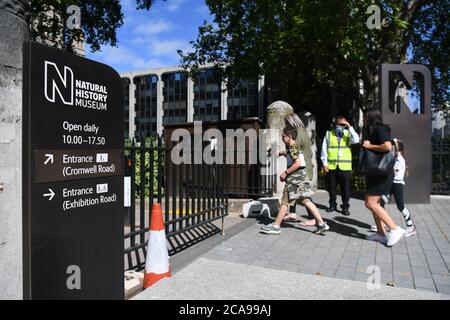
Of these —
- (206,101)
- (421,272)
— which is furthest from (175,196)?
(206,101)

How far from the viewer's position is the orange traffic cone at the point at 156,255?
3.32 meters

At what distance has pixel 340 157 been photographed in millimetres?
7152

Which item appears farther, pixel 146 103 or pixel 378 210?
pixel 146 103

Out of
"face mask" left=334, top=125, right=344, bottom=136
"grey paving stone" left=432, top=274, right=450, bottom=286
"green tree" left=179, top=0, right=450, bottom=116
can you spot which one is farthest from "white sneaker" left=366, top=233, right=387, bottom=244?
"green tree" left=179, top=0, right=450, bottom=116

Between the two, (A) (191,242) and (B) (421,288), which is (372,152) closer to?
(B) (421,288)

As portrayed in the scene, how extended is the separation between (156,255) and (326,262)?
203 centimetres

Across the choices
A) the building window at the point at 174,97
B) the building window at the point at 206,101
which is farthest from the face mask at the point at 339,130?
the building window at the point at 174,97

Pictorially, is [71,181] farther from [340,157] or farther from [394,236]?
[340,157]

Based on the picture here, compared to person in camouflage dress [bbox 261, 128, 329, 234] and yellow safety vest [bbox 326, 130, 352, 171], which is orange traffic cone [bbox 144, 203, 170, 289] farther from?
yellow safety vest [bbox 326, 130, 352, 171]

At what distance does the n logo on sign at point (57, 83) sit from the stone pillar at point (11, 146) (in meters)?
0.13

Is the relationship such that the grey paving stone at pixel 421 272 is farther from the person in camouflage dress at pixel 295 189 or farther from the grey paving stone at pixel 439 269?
the person in camouflage dress at pixel 295 189

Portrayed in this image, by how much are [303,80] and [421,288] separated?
15491mm

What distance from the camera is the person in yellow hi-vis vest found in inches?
277

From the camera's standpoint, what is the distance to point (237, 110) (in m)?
57.4
